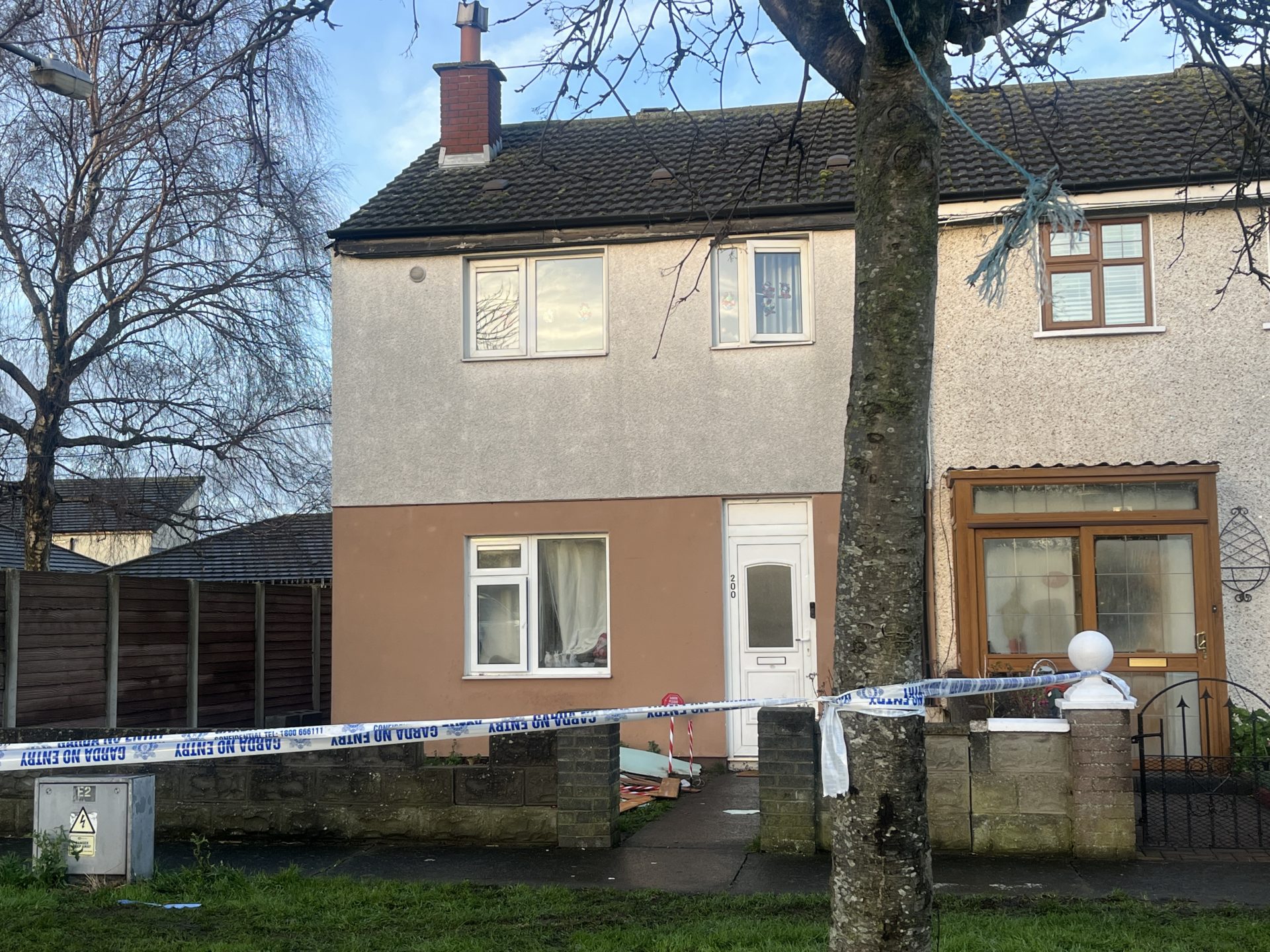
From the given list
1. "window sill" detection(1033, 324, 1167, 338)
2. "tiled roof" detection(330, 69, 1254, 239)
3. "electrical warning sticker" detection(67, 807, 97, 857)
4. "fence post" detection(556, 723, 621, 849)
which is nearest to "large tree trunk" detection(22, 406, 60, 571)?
"tiled roof" detection(330, 69, 1254, 239)

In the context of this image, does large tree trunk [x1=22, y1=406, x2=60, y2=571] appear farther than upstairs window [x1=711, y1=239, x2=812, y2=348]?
Yes

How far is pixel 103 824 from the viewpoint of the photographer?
24.6ft

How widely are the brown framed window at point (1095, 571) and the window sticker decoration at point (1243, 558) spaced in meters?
0.43

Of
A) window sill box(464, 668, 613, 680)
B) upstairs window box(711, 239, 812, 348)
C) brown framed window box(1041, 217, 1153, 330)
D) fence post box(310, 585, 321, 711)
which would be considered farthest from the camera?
fence post box(310, 585, 321, 711)

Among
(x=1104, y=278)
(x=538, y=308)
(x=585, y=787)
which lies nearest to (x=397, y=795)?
(x=585, y=787)

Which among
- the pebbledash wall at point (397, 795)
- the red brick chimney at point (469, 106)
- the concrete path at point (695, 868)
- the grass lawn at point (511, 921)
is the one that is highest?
the red brick chimney at point (469, 106)

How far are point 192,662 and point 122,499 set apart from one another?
312 centimetres

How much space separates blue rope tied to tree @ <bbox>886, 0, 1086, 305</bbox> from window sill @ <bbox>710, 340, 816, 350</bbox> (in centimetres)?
822

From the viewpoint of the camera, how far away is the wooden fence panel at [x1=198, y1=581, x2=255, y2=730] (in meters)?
15.2

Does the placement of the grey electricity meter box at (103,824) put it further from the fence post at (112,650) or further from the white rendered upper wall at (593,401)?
the white rendered upper wall at (593,401)

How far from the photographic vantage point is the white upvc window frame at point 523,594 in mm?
13031

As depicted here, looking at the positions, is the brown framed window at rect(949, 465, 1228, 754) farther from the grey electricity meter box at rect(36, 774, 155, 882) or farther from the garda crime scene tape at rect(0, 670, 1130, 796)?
the grey electricity meter box at rect(36, 774, 155, 882)

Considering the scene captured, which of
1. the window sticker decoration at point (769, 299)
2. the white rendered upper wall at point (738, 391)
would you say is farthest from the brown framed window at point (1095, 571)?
the window sticker decoration at point (769, 299)

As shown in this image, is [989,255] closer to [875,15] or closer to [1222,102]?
[875,15]
